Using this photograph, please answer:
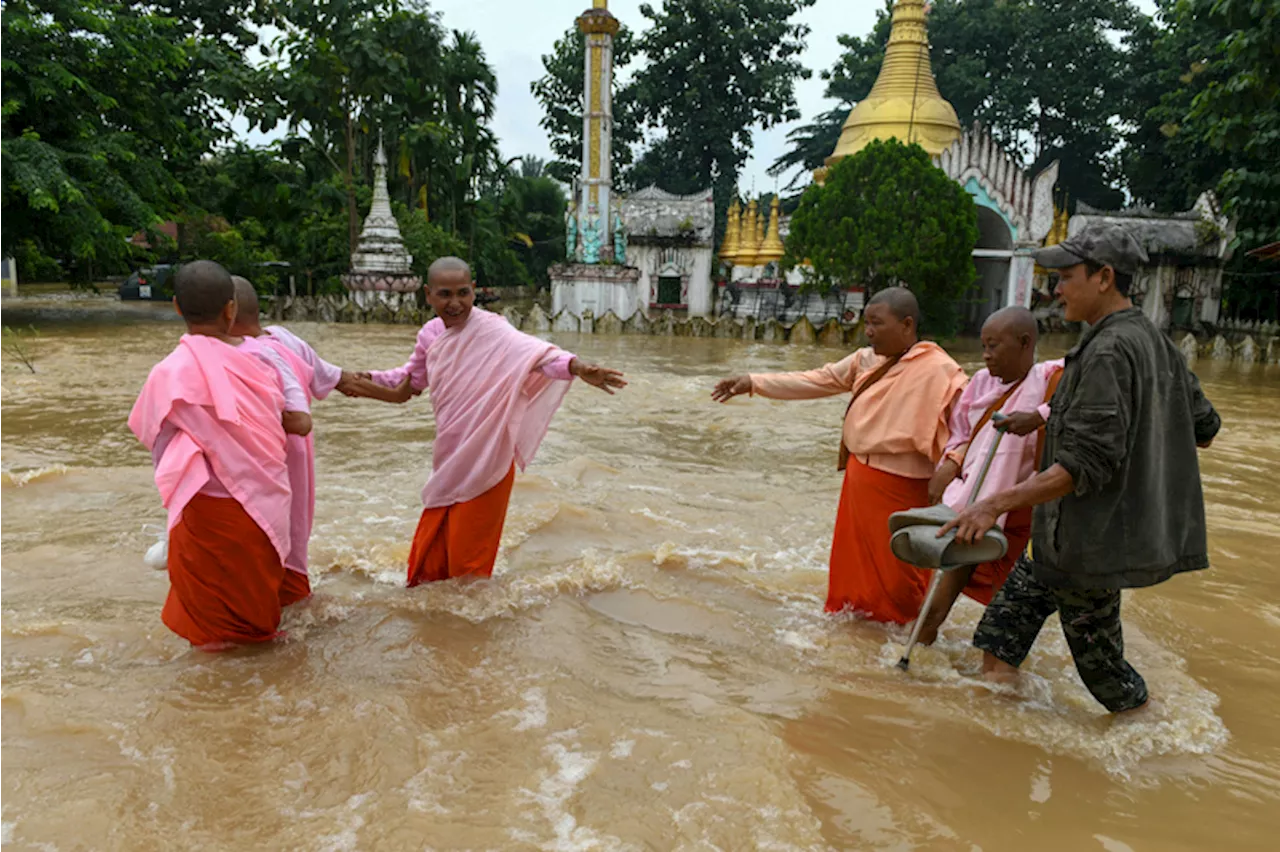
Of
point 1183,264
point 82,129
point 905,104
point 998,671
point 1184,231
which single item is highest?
point 905,104

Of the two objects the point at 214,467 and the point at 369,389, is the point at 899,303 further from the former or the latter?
the point at 214,467

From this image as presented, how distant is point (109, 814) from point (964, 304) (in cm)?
2939

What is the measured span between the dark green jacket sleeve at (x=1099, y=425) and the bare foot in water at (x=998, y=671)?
95 centimetres

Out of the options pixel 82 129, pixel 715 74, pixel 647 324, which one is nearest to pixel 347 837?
pixel 82 129

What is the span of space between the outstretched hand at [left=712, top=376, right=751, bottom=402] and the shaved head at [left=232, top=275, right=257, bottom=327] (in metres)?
2.07

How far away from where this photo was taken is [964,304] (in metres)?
29.4

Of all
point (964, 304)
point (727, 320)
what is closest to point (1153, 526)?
point (727, 320)

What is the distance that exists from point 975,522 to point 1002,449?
705 millimetres

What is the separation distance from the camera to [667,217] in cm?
2878

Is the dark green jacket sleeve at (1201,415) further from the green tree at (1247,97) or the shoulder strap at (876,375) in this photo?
the green tree at (1247,97)

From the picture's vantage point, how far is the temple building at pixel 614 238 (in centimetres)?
2625

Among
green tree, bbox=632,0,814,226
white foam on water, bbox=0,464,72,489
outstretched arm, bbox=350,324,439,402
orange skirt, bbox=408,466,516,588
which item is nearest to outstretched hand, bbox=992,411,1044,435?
orange skirt, bbox=408,466,516,588

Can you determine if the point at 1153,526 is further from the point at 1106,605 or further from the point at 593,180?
the point at 593,180

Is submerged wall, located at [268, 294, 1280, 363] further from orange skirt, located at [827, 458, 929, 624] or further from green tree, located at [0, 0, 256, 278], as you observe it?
orange skirt, located at [827, 458, 929, 624]
